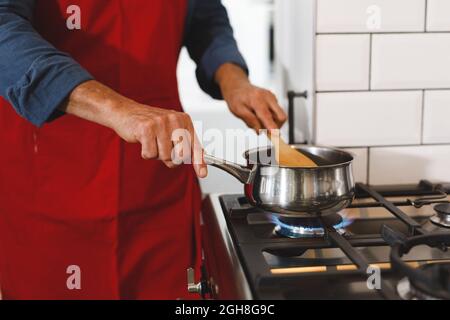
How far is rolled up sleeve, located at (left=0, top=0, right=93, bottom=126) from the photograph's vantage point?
2.42 feet

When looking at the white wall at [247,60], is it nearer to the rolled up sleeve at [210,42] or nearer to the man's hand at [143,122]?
the rolled up sleeve at [210,42]

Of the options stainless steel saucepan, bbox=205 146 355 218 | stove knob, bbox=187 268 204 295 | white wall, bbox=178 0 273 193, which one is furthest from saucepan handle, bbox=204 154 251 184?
white wall, bbox=178 0 273 193

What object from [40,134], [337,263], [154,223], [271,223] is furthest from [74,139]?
[337,263]

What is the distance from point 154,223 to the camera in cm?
101

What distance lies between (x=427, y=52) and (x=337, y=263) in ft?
1.48

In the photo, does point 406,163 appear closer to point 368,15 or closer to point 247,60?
point 368,15

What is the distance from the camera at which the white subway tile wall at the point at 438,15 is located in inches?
37.9

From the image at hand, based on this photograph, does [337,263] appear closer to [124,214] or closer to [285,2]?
[124,214]

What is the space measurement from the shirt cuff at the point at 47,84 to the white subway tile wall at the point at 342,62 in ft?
1.30

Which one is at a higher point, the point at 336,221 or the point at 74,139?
the point at 74,139

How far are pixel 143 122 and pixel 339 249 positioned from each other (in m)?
0.28

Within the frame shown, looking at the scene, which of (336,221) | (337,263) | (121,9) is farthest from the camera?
(121,9)

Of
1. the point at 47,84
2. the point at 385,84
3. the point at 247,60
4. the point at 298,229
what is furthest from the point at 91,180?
the point at 247,60
